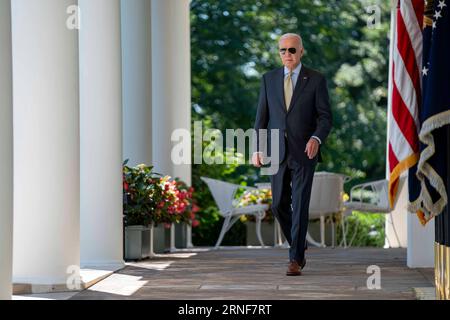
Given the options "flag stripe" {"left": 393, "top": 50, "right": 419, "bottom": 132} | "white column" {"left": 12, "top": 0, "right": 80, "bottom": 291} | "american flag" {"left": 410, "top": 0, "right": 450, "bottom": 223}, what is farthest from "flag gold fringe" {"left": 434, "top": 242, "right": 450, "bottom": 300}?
"white column" {"left": 12, "top": 0, "right": 80, "bottom": 291}

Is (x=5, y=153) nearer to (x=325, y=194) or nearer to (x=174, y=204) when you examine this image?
(x=174, y=204)

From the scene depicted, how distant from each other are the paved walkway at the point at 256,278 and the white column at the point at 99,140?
39 cm

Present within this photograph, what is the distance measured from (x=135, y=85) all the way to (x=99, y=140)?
243 cm

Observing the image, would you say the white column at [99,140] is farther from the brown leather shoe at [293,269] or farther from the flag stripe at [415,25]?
the flag stripe at [415,25]

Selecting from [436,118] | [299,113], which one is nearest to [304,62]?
[299,113]

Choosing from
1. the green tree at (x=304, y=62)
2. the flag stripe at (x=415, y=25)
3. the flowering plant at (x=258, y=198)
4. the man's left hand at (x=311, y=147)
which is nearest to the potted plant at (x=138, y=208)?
the man's left hand at (x=311, y=147)

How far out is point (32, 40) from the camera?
8.06 meters

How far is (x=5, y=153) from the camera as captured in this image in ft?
20.8

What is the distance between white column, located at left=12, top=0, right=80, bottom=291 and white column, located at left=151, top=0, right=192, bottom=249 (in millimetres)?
5850

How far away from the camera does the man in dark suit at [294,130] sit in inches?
363

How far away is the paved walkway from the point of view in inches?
309

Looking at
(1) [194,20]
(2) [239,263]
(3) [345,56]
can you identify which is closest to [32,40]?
(2) [239,263]

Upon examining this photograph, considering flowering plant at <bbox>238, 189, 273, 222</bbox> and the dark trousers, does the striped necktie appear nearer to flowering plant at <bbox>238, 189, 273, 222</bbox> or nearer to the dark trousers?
the dark trousers
